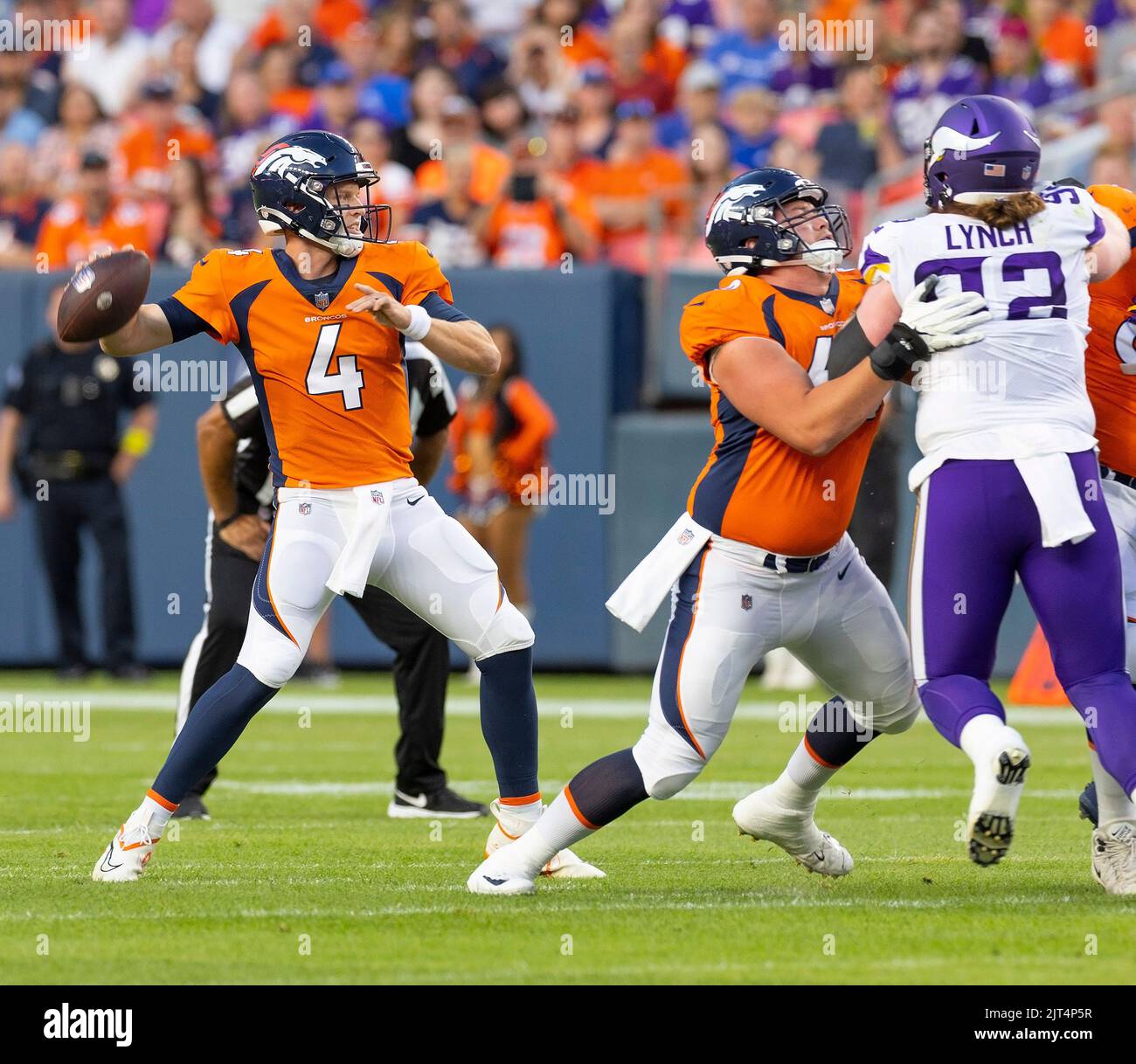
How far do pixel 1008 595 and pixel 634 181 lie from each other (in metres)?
9.23

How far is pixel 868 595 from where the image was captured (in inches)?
197

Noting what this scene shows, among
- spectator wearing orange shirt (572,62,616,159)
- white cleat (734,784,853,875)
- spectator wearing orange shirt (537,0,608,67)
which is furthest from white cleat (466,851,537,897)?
spectator wearing orange shirt (537,0,608,67)

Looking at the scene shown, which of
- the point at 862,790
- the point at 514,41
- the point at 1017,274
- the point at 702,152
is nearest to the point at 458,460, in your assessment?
the point at 702,152

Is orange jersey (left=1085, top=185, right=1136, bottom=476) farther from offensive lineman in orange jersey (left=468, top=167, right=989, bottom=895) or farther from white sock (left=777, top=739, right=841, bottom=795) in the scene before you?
white sock (left=777, top=739, right=841, bottom=795)

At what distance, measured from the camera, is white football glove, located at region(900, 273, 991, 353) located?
14.9 feet

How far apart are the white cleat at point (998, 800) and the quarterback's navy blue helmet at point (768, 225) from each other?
1.35 meters

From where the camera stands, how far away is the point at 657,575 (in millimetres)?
4938

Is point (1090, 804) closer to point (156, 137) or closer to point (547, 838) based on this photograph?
point (547, 838)

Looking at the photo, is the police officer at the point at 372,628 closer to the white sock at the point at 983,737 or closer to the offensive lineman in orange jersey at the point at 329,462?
the offensive lineman in orange jersey at the point at 329,462

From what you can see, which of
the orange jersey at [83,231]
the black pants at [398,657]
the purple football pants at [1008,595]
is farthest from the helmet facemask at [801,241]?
the orange jersey at [83,231]

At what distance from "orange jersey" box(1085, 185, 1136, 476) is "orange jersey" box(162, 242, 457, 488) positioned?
177 centimetres

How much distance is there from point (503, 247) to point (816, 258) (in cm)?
855

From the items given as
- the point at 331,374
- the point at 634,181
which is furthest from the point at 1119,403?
the point at 634,181

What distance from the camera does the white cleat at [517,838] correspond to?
5516 millimetres
